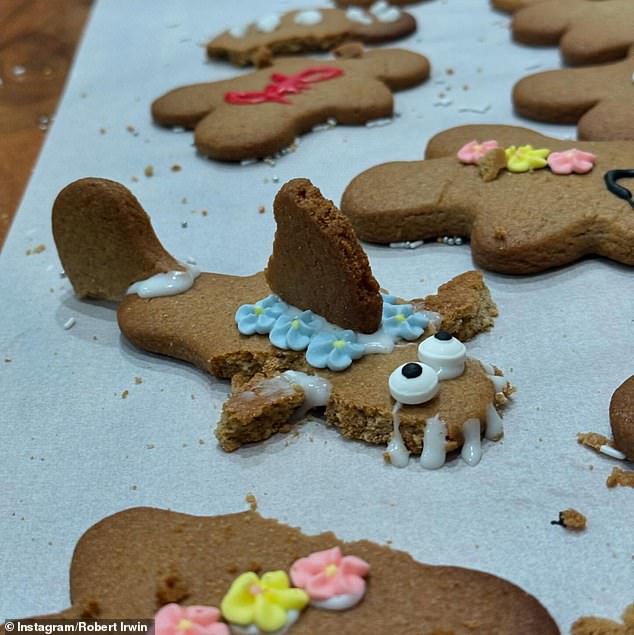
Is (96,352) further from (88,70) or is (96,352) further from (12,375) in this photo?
(88,70)

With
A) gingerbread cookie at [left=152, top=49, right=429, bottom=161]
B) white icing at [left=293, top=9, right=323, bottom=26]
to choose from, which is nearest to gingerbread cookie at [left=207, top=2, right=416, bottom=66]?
white icing at [left=293, top=9, right=323, bottom=26]

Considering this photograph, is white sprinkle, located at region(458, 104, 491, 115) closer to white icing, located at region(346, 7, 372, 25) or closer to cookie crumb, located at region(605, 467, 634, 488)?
white icing, located at region(346, 7, 372, 25)

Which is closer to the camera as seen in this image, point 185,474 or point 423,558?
point 423,558

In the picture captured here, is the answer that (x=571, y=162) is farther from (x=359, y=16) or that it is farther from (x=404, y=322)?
(x=359, y=16)

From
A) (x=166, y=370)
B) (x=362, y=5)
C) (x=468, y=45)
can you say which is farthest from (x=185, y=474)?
(x=362, y=5)

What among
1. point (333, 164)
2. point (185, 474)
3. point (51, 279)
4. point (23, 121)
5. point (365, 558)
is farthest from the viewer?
point (23, 121)

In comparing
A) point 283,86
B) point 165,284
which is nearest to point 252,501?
point 165,284
